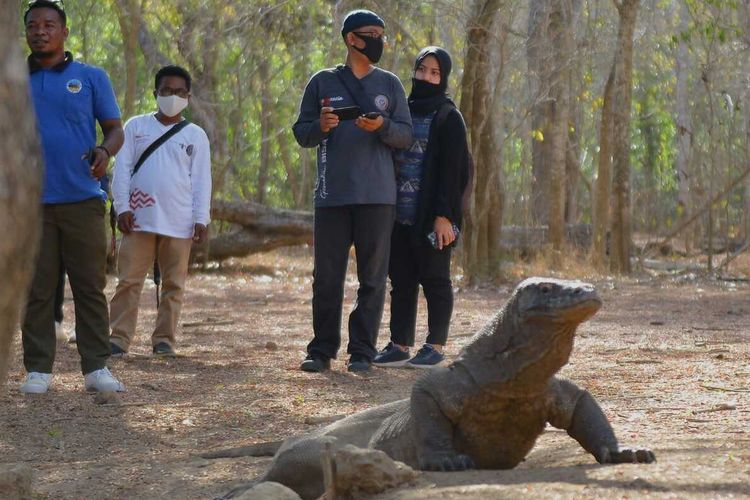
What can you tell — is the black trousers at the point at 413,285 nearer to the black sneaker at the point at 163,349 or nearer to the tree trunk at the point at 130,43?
the black sneaker at the point at 163,349

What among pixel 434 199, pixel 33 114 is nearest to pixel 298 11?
pixel 434 199

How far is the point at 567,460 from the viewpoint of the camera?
15.1ft

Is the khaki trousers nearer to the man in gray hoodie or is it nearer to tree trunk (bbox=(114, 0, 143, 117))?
the man in gray hoodie

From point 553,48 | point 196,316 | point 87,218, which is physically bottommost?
point 196,316

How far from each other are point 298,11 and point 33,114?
19.9 metres

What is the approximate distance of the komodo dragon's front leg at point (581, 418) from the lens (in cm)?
429

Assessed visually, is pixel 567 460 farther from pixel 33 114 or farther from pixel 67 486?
pixel 33 114

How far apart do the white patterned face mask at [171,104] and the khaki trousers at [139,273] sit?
0.85 metres

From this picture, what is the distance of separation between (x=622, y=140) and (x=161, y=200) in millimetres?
10955

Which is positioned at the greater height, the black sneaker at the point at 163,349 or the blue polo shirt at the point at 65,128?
the blue polo shirt at the point at 65,128

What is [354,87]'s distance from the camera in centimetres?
750

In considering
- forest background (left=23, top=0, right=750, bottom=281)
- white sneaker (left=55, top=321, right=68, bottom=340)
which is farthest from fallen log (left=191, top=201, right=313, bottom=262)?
white sneaker (left=55, top=321, right=68, bottom=340)

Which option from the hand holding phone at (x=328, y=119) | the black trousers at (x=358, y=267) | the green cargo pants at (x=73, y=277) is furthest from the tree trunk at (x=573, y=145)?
the green cargo pants at (x=73, y=277)

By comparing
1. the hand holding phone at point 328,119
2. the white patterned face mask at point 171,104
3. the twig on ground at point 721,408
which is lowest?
the twig on ground at point 721,408
